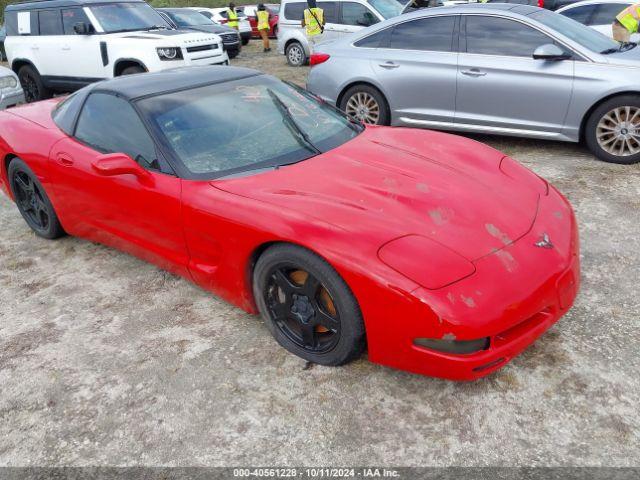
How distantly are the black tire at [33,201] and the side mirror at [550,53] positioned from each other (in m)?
4.64

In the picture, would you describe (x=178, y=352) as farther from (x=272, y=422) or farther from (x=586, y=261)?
(x=586, y=261)

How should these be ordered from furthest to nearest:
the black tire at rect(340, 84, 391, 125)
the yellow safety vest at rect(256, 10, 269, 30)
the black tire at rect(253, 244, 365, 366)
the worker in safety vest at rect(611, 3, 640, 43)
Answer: the yellow safety vest at rect(256, 10, 269, 30), the worker in safety vest at rect(611, 3, 640, 43), the black tire at rect(340, 84, 391, 125), the black tire at rect(253, 244, 365, 366)

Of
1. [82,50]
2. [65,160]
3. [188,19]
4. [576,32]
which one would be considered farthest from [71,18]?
[576,32]

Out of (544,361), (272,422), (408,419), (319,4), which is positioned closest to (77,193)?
(272,422)

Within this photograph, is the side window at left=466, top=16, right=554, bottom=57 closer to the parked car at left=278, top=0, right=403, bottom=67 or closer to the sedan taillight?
the sedan taillight

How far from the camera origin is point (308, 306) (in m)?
2.71

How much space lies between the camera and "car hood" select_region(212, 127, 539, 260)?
2.55 meters

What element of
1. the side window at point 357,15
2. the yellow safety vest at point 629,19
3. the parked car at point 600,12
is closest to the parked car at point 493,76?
the yellow safety vest at point 629,19

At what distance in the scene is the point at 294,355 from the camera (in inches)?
114

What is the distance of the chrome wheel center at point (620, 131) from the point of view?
526cm

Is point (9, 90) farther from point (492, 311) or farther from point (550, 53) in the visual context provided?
point (492, 311)

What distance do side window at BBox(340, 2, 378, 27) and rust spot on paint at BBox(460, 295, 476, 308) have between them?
10224 mm

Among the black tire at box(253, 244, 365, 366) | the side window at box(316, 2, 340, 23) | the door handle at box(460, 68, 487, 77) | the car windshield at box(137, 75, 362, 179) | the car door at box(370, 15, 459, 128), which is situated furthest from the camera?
the side window at box(316, 2, 340, 23)

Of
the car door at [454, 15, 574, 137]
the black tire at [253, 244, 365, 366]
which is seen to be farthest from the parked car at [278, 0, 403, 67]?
the black tire at [253, 244, 365, 366]
